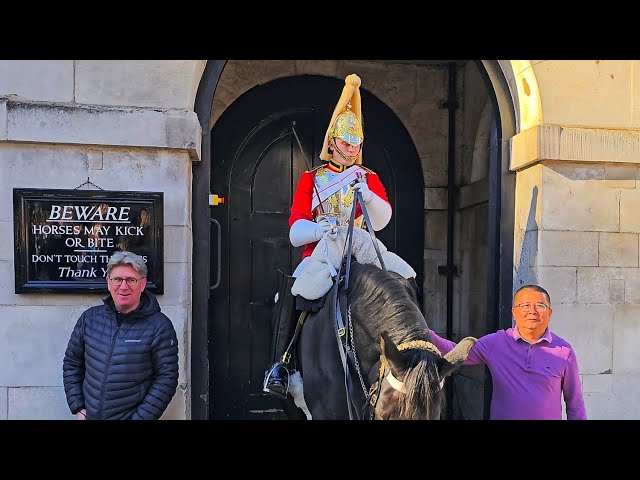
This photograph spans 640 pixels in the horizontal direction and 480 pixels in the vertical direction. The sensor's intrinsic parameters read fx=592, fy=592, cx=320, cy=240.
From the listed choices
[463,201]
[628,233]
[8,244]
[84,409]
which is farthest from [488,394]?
[8,244]

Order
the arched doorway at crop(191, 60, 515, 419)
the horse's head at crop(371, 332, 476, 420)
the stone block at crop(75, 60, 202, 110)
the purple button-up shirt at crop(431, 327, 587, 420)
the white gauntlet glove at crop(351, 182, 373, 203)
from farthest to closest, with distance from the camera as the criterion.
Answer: the arched doorway at crop(191, 60, 515, 419)
the white gauntlet glove at crop(351, 182, 373, 203)
the stone block at crop(75, 60, 202, 110)
the purple button-up shirt at crop(431, 327, 587, 420)
the horse's head at crop(371, 332, 476, 420)

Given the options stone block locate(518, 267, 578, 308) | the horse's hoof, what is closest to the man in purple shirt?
stone block locate(518, 267, 578, 308)

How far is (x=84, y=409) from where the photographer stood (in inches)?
118

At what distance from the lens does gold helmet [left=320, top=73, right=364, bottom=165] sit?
389 cm

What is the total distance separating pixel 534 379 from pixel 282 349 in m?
1.56

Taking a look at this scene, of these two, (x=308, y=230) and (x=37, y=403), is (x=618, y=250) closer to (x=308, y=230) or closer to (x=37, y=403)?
(x=308, y=230)

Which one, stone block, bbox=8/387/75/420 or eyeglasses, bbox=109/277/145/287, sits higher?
eyeglasses, bbox=109/277/145/287

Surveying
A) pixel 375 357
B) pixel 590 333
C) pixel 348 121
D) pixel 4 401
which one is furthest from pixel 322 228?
pixel 4 401

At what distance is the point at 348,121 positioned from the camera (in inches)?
154

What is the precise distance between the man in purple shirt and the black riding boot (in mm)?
1296

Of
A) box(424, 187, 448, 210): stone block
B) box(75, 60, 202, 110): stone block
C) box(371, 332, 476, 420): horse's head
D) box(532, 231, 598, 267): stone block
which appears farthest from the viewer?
box(424, 187, 448, 210): stone block

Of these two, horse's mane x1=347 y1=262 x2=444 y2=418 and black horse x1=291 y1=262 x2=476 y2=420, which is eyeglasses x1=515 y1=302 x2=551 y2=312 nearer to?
black horse x1=291 y1=262 x2=476 y2=420
